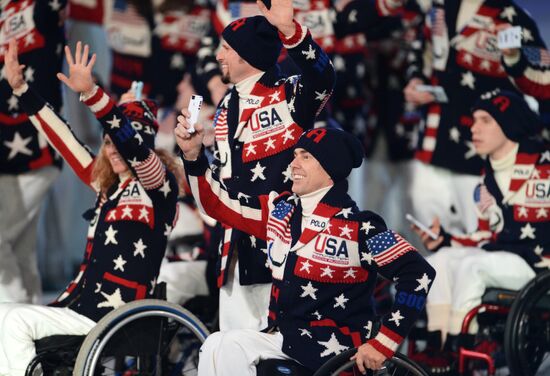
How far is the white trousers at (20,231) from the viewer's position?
5.96m

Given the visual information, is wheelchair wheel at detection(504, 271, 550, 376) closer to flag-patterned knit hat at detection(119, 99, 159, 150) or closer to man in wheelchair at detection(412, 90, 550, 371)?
man in wheelchair at detection(412, 90, 550, 371)

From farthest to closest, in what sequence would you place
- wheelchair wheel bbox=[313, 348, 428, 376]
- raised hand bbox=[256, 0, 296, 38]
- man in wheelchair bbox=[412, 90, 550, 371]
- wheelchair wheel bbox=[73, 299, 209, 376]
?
man in wheelchair bbox=[412, 90, 550, 371] < wheelchair wheel bbox=[73, 299, 209, 376] < raised hand bbox=[256, 0, 296, 38] < wheelchair wheel bbox=[313, 348, 428, 376]

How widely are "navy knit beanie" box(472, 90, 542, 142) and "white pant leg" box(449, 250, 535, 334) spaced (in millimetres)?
536

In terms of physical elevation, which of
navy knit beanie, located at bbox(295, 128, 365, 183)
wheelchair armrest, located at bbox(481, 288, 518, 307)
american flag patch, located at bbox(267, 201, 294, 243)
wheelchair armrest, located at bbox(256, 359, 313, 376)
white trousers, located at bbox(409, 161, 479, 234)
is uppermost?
navy knit beanie, located at bbox(295, 128, 365, 183)

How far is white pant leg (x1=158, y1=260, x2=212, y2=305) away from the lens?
541 cm

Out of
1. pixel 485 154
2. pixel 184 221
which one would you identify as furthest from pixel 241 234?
pixel 184 221

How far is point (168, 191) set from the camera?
4.98 m

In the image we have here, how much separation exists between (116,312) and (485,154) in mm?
1931

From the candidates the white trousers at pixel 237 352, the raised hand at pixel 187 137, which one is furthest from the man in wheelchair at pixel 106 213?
the white trousers at pixel 237 352

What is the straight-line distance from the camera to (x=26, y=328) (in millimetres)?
4605

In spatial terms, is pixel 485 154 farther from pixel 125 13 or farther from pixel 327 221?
pixel 125 13

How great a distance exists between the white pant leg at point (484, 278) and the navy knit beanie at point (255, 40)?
1175 mm

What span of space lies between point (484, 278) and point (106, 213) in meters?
1.52

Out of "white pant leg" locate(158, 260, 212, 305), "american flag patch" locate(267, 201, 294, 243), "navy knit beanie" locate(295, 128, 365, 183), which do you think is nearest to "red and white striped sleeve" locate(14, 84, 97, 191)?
"white pant leg" locate(158, 260, 212, 305)
